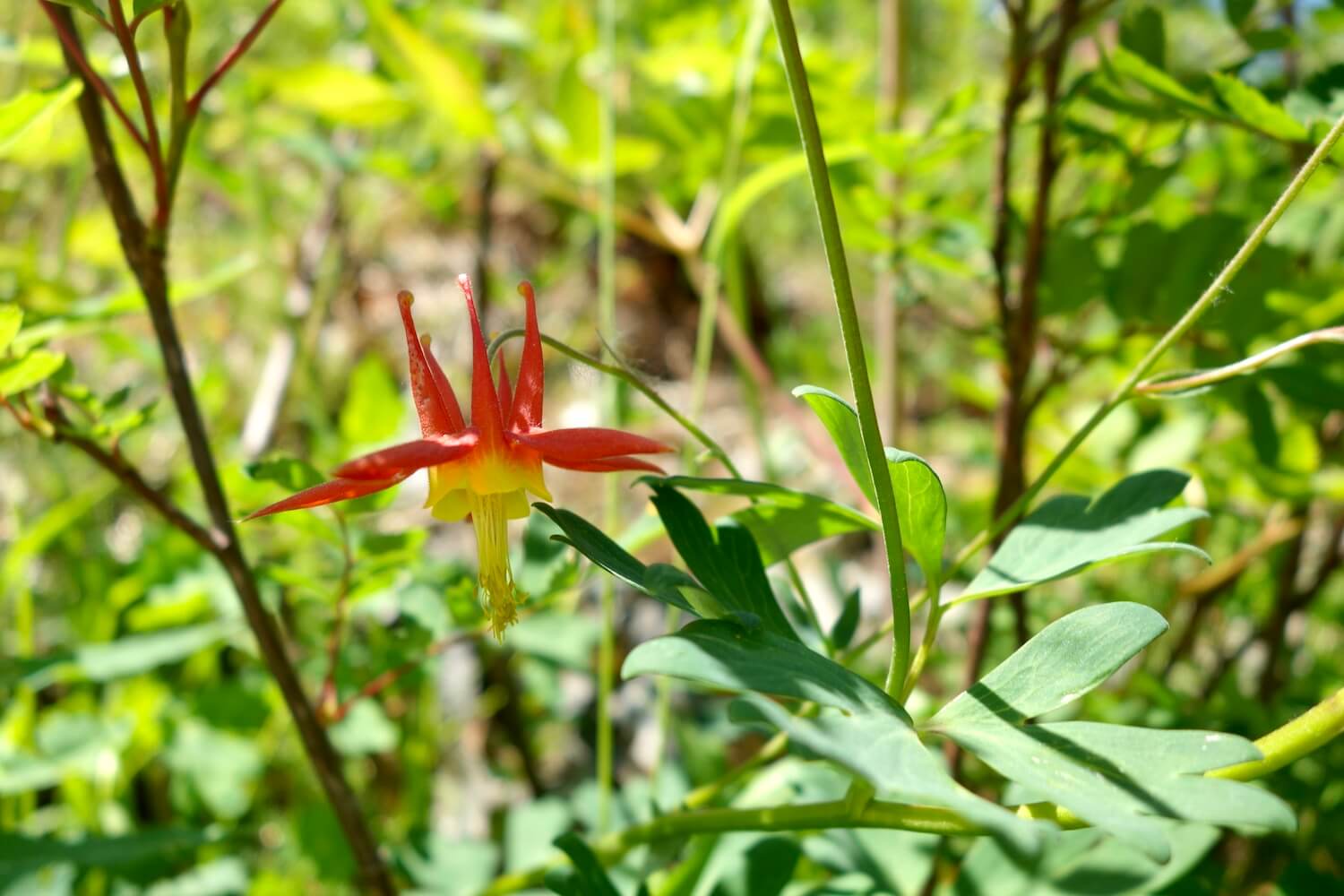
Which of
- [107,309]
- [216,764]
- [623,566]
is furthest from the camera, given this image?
[216,764]

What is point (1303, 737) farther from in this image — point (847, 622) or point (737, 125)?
point (737, 125)

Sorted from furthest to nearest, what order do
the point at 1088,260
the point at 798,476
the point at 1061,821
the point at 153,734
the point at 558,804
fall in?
1. the point at 798,476
2. the point at 153,734
3. the point at 558,804
4. the point at 1088,260
5. the point at 1061,821

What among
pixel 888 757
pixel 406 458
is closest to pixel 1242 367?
pixel 888 757

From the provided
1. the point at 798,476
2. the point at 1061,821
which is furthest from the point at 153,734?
the point at 798,476

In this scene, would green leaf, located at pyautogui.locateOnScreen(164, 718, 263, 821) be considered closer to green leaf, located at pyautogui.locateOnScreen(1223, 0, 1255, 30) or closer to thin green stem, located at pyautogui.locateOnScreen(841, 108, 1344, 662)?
thin green stem, located at pyautogui.locateOnScreen(841, 108, 1344, 662)

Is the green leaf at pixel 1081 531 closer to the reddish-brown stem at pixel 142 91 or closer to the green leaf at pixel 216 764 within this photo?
the reddish-brown stem at pixel 142 91

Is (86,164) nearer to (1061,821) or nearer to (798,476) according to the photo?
(798,476)
